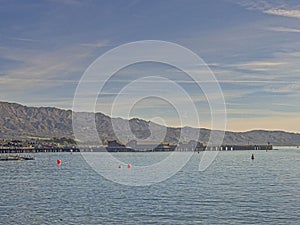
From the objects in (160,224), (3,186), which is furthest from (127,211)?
(3,186)

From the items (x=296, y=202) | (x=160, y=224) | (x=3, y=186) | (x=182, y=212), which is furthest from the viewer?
(x=3, y=186)

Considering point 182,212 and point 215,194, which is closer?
point 182,212

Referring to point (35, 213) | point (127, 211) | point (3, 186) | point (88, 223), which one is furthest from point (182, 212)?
point (3, 186)

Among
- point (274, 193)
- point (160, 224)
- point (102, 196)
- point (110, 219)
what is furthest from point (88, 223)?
point (274, 193)

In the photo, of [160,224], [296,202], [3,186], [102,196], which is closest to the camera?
[160,224]

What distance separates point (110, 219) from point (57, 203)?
17.0 meters

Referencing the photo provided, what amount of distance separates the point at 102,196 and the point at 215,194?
19468 millimetres

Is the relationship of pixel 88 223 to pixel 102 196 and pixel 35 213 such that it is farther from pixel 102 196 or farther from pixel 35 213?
pixel 102 196

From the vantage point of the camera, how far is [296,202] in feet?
228

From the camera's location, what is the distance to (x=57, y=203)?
70875mm

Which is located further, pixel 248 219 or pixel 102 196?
pixel 102 196

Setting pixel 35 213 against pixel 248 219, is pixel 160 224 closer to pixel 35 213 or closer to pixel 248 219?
pixel 248 219

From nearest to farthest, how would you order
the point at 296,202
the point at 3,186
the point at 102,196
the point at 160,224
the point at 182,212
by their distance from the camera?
the point at 160,224 → the point at 182,212 → the point at 296,202 → the point at 102,196 → the point at 3,186

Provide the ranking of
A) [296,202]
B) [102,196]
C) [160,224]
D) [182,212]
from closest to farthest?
[160,224], [182,212], [296,202], [102,196]
